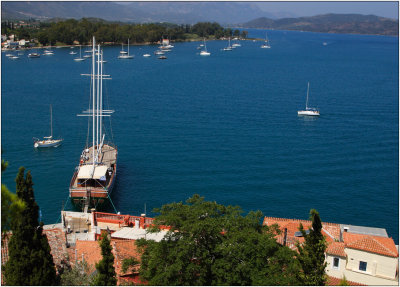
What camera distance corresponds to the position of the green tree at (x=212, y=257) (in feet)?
50.7

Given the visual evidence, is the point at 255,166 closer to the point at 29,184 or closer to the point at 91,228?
the point at 91,228

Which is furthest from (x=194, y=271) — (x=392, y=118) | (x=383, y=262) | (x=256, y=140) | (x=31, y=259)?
(x=392, y=118)

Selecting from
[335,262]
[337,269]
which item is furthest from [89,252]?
[337,269]

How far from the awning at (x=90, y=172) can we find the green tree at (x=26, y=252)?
17611 millimetres

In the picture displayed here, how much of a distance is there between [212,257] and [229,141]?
30.3 m

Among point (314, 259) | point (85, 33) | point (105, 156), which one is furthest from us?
point (85, 33)

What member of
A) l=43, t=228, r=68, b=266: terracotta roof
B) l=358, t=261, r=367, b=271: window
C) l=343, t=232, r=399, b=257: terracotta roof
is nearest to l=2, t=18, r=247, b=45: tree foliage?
l=43, t=228, r=68, b=266: terracotta roof

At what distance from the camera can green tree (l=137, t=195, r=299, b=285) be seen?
1545 centimetres

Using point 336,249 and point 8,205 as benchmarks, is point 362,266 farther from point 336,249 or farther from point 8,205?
point 8,205

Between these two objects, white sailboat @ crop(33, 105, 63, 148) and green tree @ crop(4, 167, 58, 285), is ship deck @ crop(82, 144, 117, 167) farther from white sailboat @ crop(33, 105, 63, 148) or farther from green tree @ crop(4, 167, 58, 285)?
green tree @ crop(4, 167, 58, 285)

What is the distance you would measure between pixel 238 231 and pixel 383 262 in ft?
22.4

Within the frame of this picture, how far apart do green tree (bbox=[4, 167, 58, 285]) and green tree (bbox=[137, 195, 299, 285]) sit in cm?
350

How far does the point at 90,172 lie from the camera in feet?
109

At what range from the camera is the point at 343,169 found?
39.1m
